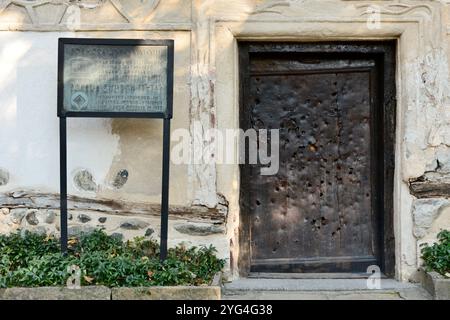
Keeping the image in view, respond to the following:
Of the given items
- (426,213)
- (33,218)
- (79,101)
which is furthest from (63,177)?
(426,213)

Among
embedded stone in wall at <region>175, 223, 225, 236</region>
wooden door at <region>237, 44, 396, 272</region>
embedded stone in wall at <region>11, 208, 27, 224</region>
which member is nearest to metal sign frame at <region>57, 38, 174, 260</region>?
embedded stone in wall at <region>175, 223, 225, 236</region>

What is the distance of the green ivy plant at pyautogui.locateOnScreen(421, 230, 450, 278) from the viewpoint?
181 inches

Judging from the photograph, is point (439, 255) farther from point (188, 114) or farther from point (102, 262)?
point (102, 262)

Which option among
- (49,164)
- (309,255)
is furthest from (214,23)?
(309,255)

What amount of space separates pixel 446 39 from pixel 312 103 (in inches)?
46.9

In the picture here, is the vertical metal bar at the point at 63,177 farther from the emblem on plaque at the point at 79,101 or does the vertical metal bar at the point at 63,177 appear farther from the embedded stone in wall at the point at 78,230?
the embedded stone in wall at the point at 78,230

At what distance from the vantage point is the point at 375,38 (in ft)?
16.4

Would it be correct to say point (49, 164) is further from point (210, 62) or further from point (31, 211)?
point (210, 62)

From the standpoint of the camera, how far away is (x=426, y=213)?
16.1 feet

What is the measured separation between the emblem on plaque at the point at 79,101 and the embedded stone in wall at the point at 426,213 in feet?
9.00

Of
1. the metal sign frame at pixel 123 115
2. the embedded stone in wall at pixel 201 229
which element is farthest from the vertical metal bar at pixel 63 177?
the embedded stone in wall at pixel 201 229

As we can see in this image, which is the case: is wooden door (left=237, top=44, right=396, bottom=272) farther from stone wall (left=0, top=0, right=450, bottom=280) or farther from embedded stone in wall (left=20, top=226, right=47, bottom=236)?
embedded stone in wall (left=20, top=226, right=47, bottom=236)

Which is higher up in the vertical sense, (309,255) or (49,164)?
(49,164)

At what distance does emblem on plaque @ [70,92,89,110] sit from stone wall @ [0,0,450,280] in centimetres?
44
